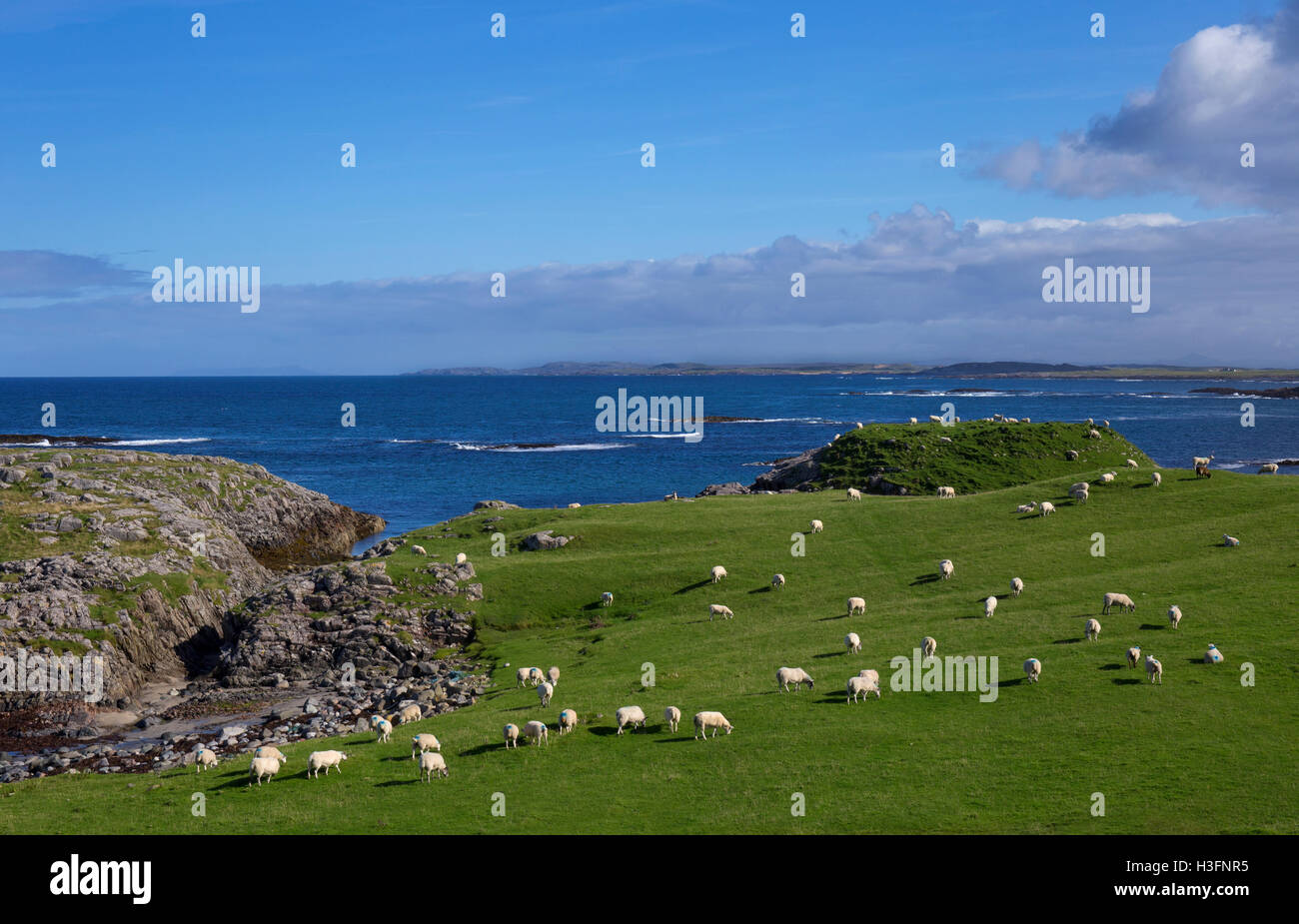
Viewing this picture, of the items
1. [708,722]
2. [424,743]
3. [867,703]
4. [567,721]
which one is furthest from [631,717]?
[867,703]

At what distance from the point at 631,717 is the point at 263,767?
1235 centimetres

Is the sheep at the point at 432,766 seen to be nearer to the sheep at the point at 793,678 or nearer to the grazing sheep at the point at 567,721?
the grazing sheep at the point at 567,721

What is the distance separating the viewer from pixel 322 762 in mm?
29516

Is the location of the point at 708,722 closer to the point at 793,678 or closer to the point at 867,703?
the point at 793,678

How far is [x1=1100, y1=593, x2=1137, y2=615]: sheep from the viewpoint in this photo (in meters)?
39.9

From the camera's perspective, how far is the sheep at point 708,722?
3047 centimetres

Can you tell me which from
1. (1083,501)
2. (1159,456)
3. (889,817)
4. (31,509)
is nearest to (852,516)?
(1083,501)

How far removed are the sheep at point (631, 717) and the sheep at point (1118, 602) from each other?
22.5 m

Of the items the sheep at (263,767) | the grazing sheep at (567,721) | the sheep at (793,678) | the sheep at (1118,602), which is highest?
the sheep at (1118,602)

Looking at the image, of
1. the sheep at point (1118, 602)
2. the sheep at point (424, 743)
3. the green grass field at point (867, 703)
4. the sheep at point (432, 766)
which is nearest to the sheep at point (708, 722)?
the green grass field at point (867, 703)

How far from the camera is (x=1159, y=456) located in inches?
5487

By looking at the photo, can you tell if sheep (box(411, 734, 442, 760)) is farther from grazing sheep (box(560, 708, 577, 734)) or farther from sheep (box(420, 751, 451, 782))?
grazing sheep (box(560, 708, 577, 734))

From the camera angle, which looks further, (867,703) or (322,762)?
(867,703)
